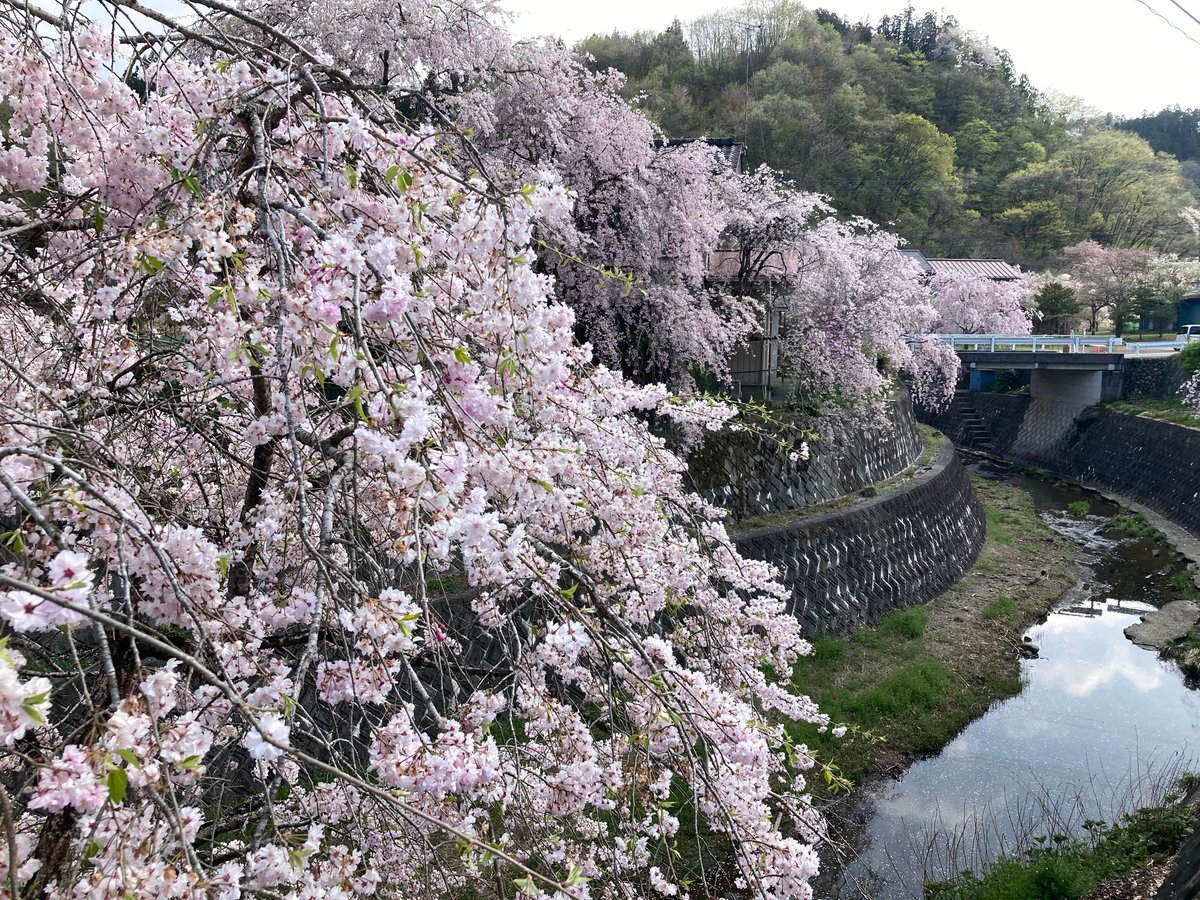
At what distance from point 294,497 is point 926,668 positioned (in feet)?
35.6

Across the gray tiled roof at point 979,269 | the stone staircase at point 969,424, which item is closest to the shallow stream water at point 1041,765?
the stone staircase at point 969,424

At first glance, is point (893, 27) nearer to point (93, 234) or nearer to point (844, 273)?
point (844, 273)

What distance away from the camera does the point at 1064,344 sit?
2514cm

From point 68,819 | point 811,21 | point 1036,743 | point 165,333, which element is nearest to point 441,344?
point 68,819

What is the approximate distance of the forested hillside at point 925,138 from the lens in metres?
39.2

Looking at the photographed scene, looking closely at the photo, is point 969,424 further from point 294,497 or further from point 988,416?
point 294,497

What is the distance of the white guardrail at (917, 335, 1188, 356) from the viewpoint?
968 inches

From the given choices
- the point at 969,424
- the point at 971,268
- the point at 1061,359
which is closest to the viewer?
the point at 1061,359

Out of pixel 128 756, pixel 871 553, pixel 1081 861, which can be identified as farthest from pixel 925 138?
pixel 128 756

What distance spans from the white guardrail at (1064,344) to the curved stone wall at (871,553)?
10816mm

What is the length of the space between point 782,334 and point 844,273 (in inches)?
72.6

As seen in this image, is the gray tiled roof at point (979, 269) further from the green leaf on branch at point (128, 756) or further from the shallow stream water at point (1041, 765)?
the green leaf on branch at point (128, 756)

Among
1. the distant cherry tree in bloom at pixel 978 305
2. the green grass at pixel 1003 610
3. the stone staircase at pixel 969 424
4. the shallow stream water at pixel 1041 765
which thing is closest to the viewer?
the shallow stream water at pixel 1041 765

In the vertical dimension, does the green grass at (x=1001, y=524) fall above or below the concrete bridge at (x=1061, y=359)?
below
